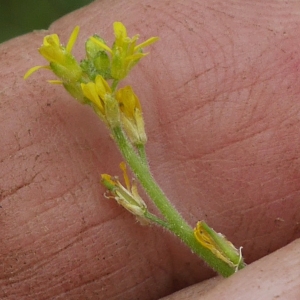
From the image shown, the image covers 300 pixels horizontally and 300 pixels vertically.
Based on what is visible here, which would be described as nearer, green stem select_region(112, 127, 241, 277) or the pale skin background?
green stem select_region(112, 127, 241, 277)

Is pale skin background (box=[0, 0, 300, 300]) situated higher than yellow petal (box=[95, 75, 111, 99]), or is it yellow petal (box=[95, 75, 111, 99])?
yellow petal (box=[95, 75, 111, 99])

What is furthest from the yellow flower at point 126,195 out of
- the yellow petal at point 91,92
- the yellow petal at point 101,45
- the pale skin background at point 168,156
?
the yellow petal at point 101,45

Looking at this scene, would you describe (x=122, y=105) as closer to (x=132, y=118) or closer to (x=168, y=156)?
(x=132, y=118)

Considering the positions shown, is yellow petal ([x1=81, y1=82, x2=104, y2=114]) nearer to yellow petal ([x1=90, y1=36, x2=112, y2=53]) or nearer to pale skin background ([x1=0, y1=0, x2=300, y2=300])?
yellow petal ([x1=90, y1=36, x2=112, y2=53])

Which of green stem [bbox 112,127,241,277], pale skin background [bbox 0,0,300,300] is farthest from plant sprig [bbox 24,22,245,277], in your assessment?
pale skin background [bbox 0,0,300,300]

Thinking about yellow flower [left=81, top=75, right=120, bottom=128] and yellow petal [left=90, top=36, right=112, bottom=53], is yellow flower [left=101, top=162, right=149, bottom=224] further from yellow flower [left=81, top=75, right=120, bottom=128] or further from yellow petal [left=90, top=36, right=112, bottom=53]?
yellow petal [left=90, top=36, right=112, bottom=53]

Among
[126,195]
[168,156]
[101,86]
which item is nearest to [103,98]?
[101,86]

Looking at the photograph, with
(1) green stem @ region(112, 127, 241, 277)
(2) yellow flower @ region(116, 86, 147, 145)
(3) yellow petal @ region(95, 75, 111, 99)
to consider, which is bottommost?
(1) green stem @ region(112, 127, 241, 277)
